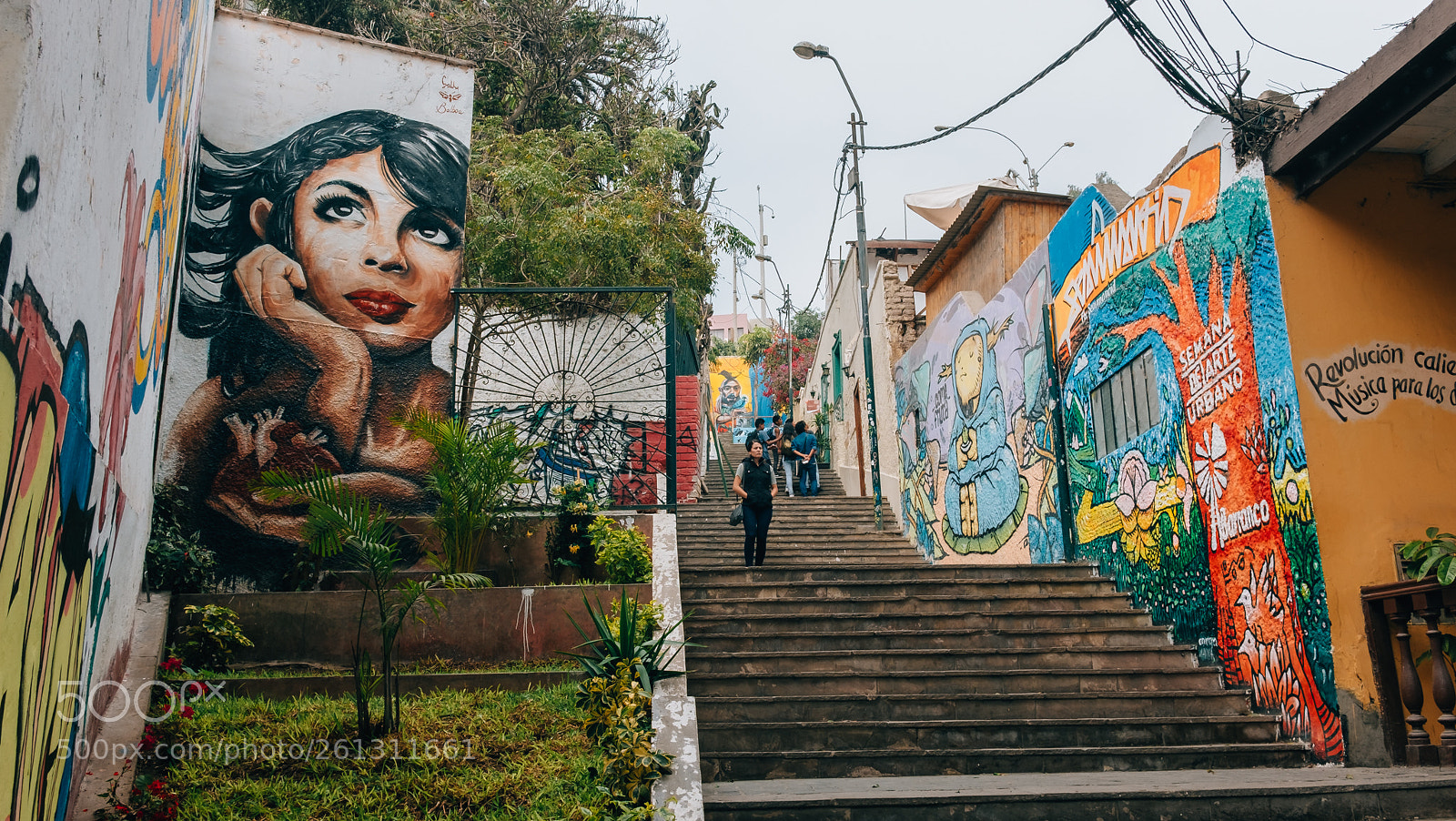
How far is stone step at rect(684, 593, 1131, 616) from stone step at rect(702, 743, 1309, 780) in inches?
77.3

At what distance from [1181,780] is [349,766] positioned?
425cm

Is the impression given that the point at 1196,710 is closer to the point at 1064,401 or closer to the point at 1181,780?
the point at 1181,780

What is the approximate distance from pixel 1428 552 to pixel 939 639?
9.76ft

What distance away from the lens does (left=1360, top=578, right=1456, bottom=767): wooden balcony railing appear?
4.79m

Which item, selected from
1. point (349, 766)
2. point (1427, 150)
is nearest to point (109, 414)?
point (349, 766)

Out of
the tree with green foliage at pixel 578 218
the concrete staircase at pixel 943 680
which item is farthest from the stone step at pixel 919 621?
the tree with green foliage at pixel 578 218

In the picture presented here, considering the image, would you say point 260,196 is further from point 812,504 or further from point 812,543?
point 812,504

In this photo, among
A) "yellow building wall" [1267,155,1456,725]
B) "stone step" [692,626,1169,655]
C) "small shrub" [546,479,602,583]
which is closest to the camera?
"yellow building wall" [1267,155,1456,725]

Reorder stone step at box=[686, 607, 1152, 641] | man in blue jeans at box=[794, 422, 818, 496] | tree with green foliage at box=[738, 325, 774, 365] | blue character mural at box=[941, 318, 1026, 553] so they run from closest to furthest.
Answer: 1. stone step at box=[686, 607, 1152, 641]
2. blue character mural at box=[941, 318, 1026, 553]
3. man in blue jeans at box=[794, 422, 818, 496]
4. tree with green foliage at box=[738, 325, 774, 365]


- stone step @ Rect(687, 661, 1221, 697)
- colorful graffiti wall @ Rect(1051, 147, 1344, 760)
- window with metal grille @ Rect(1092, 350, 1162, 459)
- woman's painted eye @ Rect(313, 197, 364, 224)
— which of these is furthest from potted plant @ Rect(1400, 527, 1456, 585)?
woman's painted eye @ Rect(313, 197, 364, 224)

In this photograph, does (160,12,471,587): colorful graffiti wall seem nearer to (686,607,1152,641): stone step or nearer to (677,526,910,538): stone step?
(686,607,1152,641): stone step

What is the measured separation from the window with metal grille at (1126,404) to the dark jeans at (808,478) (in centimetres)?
844

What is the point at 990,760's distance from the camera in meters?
5.31
